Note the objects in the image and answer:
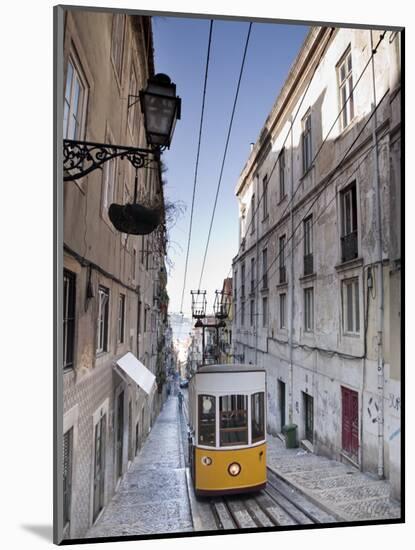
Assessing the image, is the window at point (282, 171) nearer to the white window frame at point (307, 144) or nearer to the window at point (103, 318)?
the white window frame at point (307, 144)

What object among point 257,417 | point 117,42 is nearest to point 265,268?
point 257,417

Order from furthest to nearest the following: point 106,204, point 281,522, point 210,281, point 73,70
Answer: point 210,281 < point 281,522 < point 106,204 < point 73,70

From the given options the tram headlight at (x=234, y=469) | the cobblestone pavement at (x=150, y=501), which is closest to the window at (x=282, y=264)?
the tram headlight at (x=234, y=469)

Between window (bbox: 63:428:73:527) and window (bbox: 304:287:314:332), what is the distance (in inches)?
75.8

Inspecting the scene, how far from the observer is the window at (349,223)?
3.30 meters

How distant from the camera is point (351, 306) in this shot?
3.30 metres

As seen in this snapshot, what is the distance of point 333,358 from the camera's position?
10.9 ft

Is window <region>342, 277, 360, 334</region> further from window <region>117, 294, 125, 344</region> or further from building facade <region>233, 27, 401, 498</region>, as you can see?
window <region>117, 294, 125, 344</region>

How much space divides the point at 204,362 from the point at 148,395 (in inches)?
19.8

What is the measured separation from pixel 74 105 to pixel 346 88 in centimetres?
208

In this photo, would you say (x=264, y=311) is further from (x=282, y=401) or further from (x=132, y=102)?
(x=132, y=102)

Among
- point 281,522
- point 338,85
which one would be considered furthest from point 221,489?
point 338,85

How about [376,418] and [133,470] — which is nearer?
[133,470]

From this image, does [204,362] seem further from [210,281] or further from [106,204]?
[106,204]
